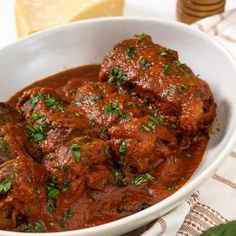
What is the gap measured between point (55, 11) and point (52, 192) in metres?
2.86

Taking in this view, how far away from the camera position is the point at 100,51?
5445 millimetres

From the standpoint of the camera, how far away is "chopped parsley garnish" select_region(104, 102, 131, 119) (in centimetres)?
412

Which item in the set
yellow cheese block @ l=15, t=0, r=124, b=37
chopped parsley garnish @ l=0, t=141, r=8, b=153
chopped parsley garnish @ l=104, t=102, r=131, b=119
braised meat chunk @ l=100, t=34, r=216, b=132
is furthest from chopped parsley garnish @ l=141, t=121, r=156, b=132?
yellow cheese block @ l=15, t=0, r=124, b=37

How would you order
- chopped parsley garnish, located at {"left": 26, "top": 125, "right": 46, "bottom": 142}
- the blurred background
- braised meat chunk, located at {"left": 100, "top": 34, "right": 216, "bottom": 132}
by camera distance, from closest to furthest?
1. chopped parsley garnish, located at {"left": 26, "top": 125, "right": 46, "bottom": 142}
2. braised meat chunk, located at {"left": 100, "top": 34, "right": 216, "bottom": 132}
3. the blurred background

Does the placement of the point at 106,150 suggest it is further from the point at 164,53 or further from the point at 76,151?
the point at 164,53

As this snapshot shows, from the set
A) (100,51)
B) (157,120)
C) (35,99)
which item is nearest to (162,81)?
(157,120)

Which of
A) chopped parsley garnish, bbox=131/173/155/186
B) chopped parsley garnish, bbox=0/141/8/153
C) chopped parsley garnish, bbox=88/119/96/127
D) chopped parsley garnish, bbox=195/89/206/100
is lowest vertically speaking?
chopped parsley garnish, bbox=131/173/155/186

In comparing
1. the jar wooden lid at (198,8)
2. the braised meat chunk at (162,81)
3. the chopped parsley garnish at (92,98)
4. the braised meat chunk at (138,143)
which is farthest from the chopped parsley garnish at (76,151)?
the jar wooden lid at (198,8)

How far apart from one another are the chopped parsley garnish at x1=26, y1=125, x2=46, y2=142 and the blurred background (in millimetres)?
2120

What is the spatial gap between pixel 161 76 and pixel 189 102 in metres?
0.31

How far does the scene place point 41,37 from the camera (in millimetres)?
5266

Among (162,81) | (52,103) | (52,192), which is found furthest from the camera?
(162,81)

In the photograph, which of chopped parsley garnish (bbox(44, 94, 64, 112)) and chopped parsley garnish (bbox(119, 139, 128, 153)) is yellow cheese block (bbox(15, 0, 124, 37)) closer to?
chopped parsley garnish (bbox(44, 94, 64, 112))

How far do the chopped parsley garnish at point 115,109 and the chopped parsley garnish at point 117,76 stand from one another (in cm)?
34
